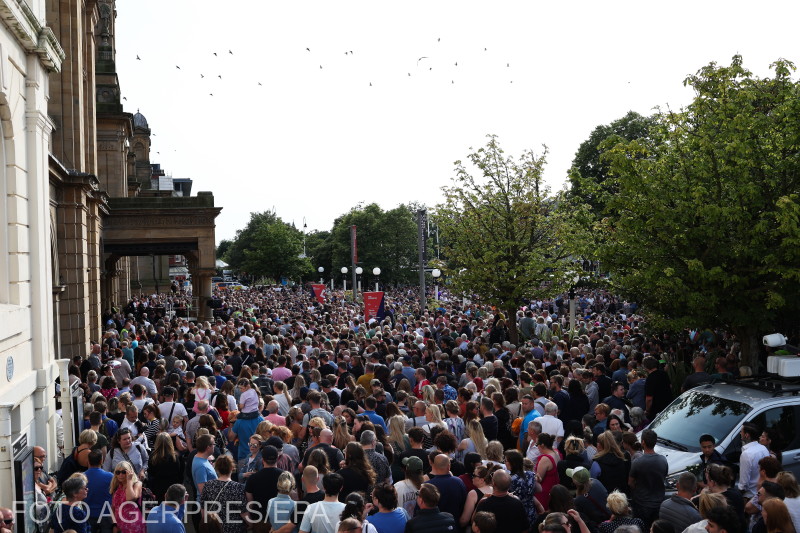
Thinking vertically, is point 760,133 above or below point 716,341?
above

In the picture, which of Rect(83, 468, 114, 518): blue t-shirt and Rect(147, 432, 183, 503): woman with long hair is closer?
Rect(83, 468, 114, 518): blue t-shirt

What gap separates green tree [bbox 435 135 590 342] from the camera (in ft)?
77.4

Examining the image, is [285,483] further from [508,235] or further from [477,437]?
[508,235]

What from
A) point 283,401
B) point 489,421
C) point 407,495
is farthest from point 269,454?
point 283,401

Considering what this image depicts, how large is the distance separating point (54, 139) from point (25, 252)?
1246cm

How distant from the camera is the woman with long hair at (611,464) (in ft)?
29.0

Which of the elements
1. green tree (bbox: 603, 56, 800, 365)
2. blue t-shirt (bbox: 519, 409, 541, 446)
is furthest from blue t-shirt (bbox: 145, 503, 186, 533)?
green tree (bbox: 603, 56, 800, 365)

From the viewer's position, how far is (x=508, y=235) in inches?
950

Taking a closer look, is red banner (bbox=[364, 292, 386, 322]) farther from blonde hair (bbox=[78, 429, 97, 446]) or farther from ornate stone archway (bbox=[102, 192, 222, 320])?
blonde hair (bbox=[78, 429, 97, 446])

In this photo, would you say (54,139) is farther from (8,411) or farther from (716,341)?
(716,341)

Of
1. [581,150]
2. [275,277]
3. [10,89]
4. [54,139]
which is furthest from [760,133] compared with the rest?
[275,277]

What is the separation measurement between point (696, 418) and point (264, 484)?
5887mm

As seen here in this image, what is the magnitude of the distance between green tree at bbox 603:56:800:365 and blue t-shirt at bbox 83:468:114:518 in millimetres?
10033

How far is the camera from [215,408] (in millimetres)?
12039
